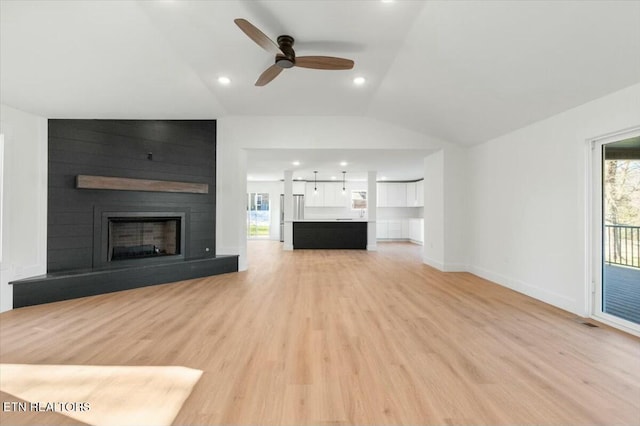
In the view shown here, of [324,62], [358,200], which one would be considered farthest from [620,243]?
[358,200]

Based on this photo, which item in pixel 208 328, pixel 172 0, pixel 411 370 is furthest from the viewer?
pixel 208 328

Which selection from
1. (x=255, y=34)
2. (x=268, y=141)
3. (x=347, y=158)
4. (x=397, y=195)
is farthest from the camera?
(x=397, y=195)

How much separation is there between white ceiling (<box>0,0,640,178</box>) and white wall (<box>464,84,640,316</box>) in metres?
0.22

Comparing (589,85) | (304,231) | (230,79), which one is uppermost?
(230,79)

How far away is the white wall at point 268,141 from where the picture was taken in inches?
206

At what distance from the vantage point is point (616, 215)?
9.75ft

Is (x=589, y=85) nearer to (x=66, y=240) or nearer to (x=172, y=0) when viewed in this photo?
(x=172, y=0)

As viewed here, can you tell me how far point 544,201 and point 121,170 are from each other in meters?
6.03

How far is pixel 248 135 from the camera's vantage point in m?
5.29

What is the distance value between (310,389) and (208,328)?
1402 mm

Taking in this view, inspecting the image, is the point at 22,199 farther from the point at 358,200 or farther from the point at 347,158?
the point at 358,200

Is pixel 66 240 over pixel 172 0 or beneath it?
beneath

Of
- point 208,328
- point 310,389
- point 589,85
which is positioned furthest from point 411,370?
point 589,85

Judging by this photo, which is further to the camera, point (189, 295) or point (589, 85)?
point (189, 295)
